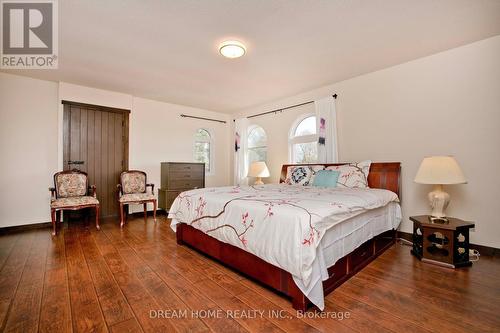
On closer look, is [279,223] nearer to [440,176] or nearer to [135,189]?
[440,176]

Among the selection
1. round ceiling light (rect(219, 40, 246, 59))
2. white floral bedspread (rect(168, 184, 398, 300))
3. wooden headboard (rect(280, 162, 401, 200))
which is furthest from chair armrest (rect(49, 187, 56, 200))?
wooden headboard (rect(280, 162, 401, 200))

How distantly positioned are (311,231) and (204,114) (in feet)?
15.5

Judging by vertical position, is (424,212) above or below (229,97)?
below

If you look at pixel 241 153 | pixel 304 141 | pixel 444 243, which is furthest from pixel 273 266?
pixel 241 153

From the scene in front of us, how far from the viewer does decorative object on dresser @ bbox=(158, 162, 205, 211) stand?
4.51 m

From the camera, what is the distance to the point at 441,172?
2.32 metres

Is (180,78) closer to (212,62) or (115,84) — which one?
(212,62)

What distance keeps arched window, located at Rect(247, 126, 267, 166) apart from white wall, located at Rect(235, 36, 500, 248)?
6.19 feet

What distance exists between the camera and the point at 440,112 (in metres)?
2.83

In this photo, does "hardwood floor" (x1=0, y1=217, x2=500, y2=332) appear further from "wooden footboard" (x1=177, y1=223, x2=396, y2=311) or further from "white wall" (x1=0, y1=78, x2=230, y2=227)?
"white wall" (x1=0, y1=78, x2=230, y2=227)

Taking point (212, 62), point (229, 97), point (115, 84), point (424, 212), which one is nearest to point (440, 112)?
point (424, 212)

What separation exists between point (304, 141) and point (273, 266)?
3100 mm

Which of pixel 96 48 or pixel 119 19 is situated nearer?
pixel 119 19

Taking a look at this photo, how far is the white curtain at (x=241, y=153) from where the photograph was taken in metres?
5.44
